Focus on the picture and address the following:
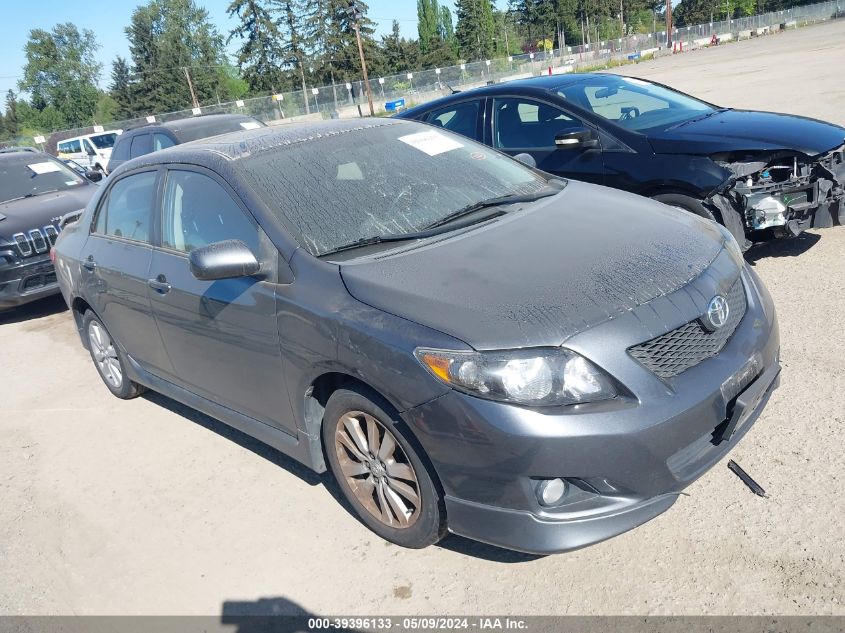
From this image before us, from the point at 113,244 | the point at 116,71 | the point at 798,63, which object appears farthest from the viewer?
the point at 116,71

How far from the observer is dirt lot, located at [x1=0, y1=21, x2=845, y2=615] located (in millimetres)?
2654

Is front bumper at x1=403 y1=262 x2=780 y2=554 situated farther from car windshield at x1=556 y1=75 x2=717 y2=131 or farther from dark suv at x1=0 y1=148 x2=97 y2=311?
dark suv at x1=0 y1=148 x2=97 y2=311

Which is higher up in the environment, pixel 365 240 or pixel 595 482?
pixel 365 240

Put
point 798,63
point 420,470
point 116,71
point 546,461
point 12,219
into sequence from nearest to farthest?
point 546,461 < point 420,470 < point 12,219 < point 798,63 < point 116,71

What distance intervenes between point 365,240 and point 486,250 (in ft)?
1.88

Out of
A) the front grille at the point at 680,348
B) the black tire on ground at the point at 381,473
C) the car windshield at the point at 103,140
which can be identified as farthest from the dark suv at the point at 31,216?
the car windshield at the point at 103,140

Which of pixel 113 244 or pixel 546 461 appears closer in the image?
pixel 546 461

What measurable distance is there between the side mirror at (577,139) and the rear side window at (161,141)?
6.32 m

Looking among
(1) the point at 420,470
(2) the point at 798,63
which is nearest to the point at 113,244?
(1) the point at 420,470

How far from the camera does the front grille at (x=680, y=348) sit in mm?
2539

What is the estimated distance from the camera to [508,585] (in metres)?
2.77

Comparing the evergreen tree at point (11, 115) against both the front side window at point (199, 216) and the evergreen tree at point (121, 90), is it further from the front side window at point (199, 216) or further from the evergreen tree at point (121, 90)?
the front side window at point (199, 216)

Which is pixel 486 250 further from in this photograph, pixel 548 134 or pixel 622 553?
pixel 548 134

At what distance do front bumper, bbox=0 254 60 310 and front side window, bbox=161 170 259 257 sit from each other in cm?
441
